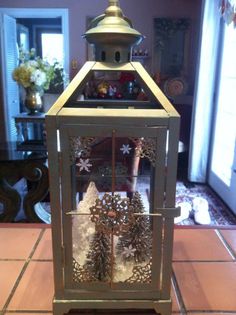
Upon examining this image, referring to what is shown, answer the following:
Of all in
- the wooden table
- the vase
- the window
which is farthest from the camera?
the window

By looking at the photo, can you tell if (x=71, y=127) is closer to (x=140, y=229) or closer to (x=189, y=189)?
(x=140, y=229)

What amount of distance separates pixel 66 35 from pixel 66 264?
13.3ft

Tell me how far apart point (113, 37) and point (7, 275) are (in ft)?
1.81

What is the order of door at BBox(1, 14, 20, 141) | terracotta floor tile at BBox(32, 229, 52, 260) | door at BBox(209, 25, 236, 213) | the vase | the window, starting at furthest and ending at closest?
the window, door at BBox(1, 14, 20, 141), the vase, door at BBox(209, 25, 236, 213), terracotta floor tile at BBox(32, 229, 52, 260)

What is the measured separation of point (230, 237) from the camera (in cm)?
87

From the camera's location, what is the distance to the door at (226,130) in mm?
2797

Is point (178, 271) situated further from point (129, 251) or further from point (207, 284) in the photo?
point (129, 251)

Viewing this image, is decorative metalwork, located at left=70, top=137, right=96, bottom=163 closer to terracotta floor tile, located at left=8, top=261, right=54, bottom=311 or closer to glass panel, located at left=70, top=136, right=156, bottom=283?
glass panel, located at left=70, top=136, right=156, bottom=283

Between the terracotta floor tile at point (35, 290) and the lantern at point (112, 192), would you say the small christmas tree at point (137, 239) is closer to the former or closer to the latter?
the lantern at point (112, 192)

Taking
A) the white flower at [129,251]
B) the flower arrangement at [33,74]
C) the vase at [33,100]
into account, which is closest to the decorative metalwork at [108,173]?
the white flower at [129,251]

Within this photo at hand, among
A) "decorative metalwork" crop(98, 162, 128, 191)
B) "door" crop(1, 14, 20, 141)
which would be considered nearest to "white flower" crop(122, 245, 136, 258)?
"decorative metalwork" crop(98, 162, 128, 191)

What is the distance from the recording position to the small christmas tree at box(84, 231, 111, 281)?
58 centimetres

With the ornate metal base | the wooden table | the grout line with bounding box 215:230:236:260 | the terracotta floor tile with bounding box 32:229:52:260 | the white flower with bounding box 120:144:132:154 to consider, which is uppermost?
the white flower with bounding box 120:144:132:154

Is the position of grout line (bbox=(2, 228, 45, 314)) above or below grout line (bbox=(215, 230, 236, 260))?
below
